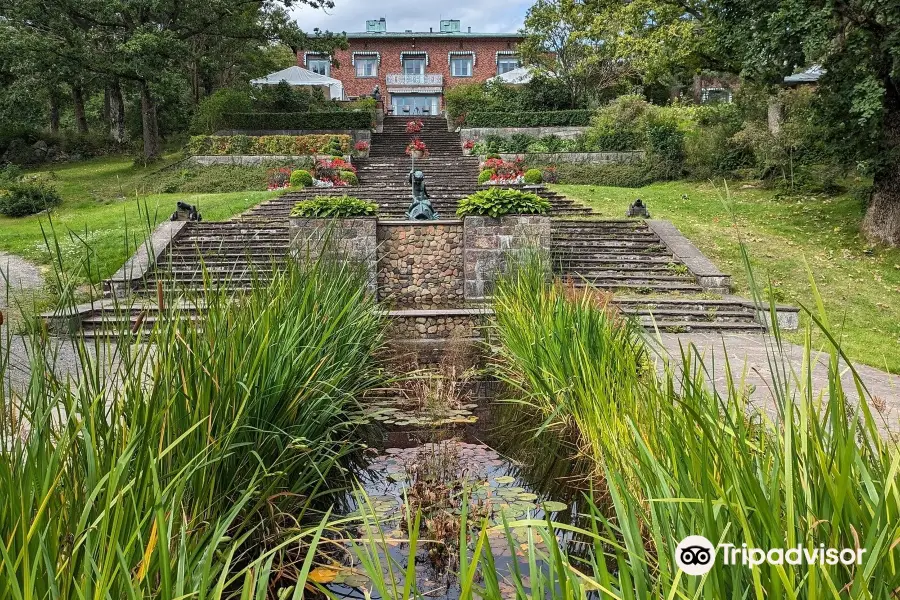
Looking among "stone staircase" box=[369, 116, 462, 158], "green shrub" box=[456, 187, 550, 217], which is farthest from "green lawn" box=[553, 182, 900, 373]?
"stone staircase" box=[369, 116, 462, 158]

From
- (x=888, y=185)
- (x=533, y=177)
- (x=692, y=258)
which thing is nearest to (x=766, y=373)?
(x=692, y=258)

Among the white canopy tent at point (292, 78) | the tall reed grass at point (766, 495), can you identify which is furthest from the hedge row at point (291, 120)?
the tall reed grass at point (766, 495)

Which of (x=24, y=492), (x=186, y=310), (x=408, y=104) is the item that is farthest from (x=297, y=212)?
(x=408, y=104)

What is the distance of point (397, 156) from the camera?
2514 centimetres

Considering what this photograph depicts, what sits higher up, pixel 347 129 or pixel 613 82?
pixel 613 82

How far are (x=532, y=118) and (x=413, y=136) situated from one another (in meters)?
4.88

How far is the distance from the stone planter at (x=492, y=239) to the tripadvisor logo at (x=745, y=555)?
346 inches

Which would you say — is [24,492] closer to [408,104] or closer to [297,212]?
[297,212]

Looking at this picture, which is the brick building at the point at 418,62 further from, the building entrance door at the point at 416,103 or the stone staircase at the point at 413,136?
the stone staircase at the point at 413,136

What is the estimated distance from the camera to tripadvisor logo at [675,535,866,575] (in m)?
1.46

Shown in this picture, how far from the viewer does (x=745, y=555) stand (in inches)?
62.7

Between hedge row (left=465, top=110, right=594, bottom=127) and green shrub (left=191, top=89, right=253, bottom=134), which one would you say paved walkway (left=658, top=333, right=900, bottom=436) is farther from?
green shrub (left=191, top=89, right=253, bottom=134)

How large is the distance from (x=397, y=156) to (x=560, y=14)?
26.3ft

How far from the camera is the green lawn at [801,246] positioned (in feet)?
29.9
